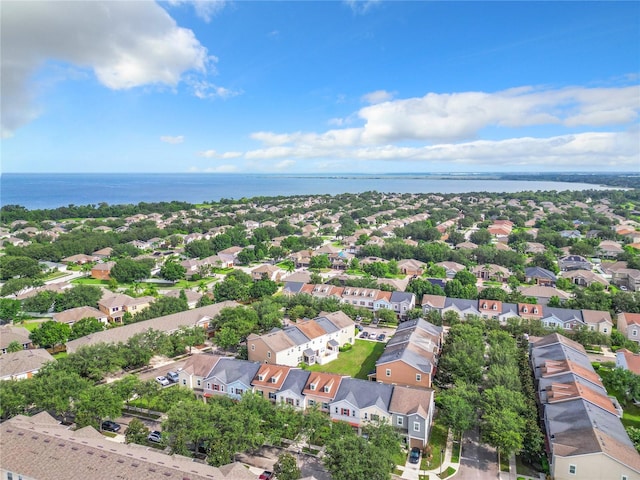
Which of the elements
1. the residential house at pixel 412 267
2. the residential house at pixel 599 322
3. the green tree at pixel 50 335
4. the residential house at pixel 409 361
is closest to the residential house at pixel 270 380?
the residential house at pixel 409 361

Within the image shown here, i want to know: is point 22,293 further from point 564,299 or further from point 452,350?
point 564,299

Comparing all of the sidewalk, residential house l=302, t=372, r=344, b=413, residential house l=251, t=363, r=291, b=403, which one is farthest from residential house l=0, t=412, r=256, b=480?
the sidewalk

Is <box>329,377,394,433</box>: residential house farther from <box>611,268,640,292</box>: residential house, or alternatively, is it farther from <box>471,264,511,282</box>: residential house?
<box>611,268,640,292</box>: residential house

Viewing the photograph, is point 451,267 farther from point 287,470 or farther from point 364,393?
point 287,470

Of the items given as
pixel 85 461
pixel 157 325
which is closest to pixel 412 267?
pixel 157 325

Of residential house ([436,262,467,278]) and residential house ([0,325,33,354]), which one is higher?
residential house ([0,325,33,354])

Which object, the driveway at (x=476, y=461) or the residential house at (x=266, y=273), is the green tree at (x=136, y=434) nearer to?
the driveway at (x=476, y=461)

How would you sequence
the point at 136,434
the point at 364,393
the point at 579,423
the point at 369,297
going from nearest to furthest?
the point at 136,434
the point at 579,423
the point at 364,393
the point at 369,297
